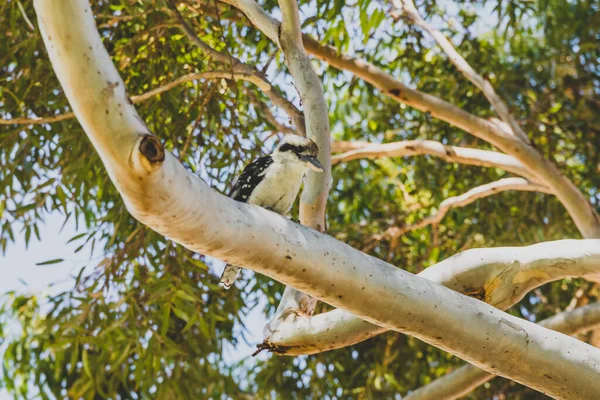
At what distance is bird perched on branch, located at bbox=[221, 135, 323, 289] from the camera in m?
2.64

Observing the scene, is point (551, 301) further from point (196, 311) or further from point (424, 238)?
point (196, 311)

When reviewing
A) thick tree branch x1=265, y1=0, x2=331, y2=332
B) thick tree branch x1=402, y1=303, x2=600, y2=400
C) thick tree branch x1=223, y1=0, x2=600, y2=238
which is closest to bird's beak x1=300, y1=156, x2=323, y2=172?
thick tree branch x1=265, y1=0, x2=331, y2=332

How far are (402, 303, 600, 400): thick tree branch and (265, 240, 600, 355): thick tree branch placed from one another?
1268 mm

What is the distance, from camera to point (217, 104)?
364 cm

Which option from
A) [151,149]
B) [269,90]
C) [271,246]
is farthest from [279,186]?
[151,149]

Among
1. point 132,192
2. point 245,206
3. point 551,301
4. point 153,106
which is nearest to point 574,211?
point 551,301

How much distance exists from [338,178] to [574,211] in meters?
1.59

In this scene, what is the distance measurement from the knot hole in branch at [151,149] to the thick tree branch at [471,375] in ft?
7.77

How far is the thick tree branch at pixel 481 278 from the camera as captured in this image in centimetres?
228

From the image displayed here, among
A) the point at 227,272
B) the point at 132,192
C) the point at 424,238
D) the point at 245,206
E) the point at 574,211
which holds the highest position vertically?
the point at 424,238

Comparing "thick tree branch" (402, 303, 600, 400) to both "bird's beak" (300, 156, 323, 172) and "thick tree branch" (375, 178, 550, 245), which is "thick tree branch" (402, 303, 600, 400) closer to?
"thick tree branch" (375, 178, 550, 245)

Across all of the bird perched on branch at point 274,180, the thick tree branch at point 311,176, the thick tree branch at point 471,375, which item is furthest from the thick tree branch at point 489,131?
the thick tree branch at point 311,176

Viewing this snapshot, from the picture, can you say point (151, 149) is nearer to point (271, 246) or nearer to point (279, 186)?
point (271, 246)

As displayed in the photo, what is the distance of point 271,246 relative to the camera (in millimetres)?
1779
